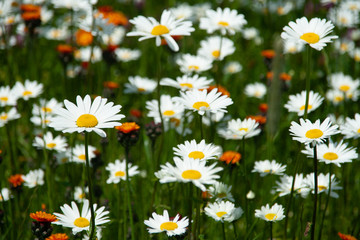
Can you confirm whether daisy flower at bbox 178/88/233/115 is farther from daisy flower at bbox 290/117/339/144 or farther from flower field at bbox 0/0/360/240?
daisy flower at bbox 290/117/339/144

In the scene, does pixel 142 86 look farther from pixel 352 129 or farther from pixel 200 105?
pixel 352 129

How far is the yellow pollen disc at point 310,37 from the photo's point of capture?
1865 mm

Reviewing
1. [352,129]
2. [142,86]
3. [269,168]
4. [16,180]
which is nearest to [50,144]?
[16,180]

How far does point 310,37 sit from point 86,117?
98 cm

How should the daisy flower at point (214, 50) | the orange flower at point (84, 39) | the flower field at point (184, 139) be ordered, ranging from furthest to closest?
the orange flower at point (84, 39)
the daisy flower at point (214, 50)
the flower field at point (184, 139)

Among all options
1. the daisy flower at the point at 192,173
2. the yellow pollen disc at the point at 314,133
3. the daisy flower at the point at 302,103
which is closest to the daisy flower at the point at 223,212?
the daisy flower at the point at 192,173

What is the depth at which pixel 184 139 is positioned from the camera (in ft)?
8.79

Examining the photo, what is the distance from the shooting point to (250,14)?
231 inches

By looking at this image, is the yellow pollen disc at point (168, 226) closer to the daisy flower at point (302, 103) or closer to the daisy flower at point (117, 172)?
the daisy flower at point (117, 172)

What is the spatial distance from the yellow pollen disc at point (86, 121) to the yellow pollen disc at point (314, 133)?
854 millimetres

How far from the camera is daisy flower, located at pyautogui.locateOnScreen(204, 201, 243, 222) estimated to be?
193 cm

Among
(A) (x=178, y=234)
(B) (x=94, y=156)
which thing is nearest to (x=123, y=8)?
(B) (x=94, y=156)

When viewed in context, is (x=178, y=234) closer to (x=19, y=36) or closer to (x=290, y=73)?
(x=290, y=73)

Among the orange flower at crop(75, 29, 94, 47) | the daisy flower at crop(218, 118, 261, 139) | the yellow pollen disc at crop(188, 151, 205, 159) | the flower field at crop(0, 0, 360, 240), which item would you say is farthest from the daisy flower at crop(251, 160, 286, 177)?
the orange flower at crop(75, 29, 94, 47)
